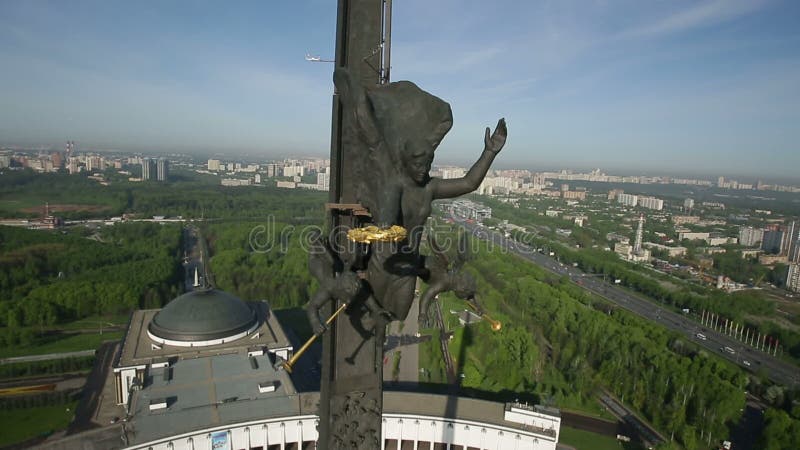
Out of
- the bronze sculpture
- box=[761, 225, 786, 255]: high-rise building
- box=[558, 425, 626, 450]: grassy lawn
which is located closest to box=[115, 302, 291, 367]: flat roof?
box=[558, 425, 626, 450]: grassy lawn

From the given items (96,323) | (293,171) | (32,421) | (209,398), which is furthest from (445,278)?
(293,171)

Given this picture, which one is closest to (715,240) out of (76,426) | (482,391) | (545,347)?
(545,347)

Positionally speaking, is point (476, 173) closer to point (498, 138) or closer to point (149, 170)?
point (498, 138)

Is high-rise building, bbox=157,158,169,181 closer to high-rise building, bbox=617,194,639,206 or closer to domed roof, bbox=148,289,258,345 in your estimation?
domed roof, bbox=148,289,258,345

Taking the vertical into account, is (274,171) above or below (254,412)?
above

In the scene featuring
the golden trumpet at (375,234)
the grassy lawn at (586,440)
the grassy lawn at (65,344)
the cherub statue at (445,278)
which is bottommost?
the grassy lawn at (65,344)

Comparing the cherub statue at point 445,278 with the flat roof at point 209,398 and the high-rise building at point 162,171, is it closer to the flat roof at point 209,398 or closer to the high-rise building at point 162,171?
the flat roof at point 209,398

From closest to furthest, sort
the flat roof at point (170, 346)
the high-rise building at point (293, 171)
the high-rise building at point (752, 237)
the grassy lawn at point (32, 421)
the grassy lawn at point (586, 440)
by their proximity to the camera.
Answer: the grassy lawn at point (32, 421), the grassy lawn at point (586, 440), the flat roof at point (170, 346), the high-rise building at point (752, 237), the high-rise building at point (293, 171)

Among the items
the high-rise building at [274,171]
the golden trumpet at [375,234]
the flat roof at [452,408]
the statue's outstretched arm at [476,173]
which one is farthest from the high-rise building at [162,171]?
the golden trumpet at [375,234]
